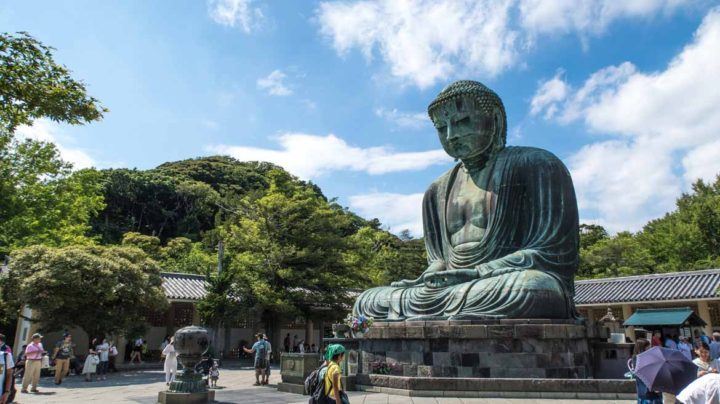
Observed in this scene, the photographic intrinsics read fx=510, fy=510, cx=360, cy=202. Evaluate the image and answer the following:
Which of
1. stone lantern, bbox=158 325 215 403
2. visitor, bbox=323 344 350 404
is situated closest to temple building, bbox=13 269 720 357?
stone lantern, bbox=158 325 215 403

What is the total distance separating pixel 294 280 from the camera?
2005 centimetres

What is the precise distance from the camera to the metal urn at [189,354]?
777cm

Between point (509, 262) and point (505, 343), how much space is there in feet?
5.56

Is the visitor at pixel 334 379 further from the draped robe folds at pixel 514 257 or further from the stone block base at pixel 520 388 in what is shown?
the draped robe folds at pixel 514 257

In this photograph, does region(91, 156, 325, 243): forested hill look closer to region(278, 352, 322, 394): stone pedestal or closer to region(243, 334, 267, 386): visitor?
region(243, 334, 267, 386): visitor

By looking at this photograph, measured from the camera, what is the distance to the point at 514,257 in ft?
31.1

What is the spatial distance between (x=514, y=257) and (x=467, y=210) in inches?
73.4

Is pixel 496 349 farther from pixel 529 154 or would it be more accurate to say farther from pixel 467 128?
pixel 467 128

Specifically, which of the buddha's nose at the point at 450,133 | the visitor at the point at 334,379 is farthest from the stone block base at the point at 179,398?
the buddha's nose at the point at 450,133

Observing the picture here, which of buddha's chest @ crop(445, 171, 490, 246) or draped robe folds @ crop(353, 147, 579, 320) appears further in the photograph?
buddha's chest @ crop(445, 171, 490, 246)

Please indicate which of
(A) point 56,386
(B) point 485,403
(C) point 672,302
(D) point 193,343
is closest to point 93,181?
(A) point 56,386

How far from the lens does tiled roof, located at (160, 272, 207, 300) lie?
70.8 feet

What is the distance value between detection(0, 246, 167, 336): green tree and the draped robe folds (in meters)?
8.94

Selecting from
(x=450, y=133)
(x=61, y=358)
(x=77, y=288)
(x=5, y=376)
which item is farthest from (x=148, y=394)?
(x=450, y=133)
